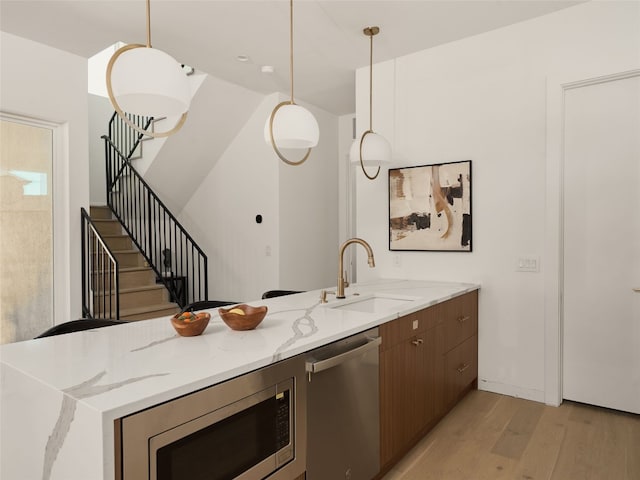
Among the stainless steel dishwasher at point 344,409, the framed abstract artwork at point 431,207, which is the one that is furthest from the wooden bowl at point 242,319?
the framed abstract artwork at point 431,207

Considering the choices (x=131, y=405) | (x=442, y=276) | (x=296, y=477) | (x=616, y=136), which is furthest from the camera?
(x=442, y=276)

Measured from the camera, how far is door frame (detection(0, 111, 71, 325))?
365 centimetres

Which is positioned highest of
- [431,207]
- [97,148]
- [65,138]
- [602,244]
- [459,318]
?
[97,148]

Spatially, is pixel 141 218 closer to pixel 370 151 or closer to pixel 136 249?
pixel 136 249

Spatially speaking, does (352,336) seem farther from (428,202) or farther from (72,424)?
(428,202)

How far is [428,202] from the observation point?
140 inches

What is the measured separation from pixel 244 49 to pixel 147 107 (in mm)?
2280

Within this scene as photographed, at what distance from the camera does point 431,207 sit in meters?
3.54

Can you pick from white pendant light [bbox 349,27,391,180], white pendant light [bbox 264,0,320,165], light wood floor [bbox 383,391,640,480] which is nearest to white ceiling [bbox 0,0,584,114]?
white pendant light [bbox 349,27,391,180]

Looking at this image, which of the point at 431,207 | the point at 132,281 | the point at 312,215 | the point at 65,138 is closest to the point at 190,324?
the point at 431,207

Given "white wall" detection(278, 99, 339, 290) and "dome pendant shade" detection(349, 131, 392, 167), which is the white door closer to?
"dome pendant shade" detection(349, 131, 392, 167)

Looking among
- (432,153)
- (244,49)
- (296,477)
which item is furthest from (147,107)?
(432,153)

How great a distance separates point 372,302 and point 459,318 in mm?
675

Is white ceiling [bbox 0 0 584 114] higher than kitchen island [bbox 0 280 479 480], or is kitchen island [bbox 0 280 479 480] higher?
white ceiling [bbox 0 0 584 114]
